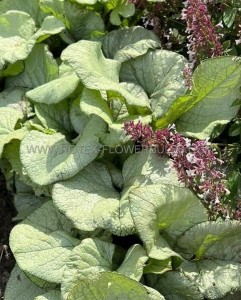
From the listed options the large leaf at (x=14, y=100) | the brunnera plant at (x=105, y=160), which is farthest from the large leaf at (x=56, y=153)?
the large leaf at (x=14, y=100)

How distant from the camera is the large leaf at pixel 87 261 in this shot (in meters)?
1.98

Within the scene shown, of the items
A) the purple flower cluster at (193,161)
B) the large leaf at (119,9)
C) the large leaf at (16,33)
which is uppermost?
the large leaf at (119,9)

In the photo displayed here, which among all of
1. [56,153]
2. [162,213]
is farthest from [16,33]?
[162,213]

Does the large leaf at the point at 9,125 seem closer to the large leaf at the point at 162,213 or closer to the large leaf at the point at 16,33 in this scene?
the large leaf at the point at 16,33

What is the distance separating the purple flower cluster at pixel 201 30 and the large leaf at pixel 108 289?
0.86m

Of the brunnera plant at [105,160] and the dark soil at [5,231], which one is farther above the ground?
the brunnera plant at [105,160]

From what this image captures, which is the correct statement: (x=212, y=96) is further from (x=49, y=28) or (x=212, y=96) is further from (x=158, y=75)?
(x=49, y=28)

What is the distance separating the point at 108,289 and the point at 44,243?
37 centimetres

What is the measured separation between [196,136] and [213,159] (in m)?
0.32

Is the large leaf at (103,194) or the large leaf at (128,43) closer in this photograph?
the large leaf at (103,194)

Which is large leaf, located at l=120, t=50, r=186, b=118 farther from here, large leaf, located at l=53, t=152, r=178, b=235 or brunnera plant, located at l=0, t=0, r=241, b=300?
large leaf, located at l=53, t=152, r=178, b=235

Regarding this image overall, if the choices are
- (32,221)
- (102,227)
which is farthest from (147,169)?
(32,221)

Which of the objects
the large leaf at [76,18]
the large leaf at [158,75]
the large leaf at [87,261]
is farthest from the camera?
the large leaf at [76,18]

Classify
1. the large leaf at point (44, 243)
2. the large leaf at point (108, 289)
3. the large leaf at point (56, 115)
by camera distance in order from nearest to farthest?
the large leaf at point (108, 289)
the large leaf at point (44, 243)
the large leaf at point (56, 115)
